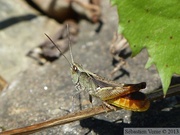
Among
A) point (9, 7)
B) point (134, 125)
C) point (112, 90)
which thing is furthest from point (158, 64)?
point (9, 7)

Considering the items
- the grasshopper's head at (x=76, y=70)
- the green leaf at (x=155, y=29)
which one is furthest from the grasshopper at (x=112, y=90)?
the green leaf at (x=155, y=29)

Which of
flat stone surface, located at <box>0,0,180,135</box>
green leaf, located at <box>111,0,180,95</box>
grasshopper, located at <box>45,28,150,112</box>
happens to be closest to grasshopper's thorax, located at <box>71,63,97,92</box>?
grasshopper, located at <box>45,28,150,112</box>

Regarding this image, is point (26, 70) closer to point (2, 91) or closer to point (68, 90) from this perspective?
point (2, 91)

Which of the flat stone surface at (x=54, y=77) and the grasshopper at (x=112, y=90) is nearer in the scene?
the grasshopper at (x=112, y=90)

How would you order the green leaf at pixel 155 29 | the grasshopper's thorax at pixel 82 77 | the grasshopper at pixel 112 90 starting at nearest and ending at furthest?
the green leaf at pixel 155 29 < the grasshopper at pixel 112 90 < the grasshopper's thorax at pixel 82 77

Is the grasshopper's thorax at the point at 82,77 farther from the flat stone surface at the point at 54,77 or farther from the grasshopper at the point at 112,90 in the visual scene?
the flat stone surface at the point at 54,77

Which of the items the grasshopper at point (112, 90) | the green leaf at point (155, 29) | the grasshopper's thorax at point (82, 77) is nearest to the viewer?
the green leaf at point (155, 29)
